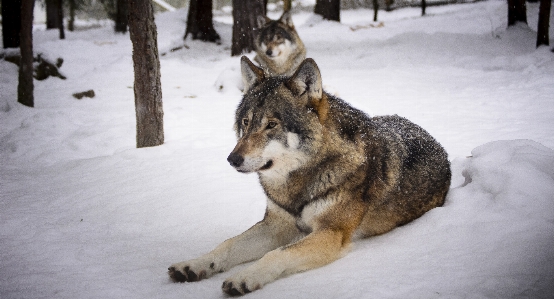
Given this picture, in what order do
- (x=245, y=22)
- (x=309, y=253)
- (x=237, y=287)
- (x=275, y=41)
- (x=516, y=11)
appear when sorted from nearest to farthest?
(x=237, y=287), (x=309, y=253), (x=275, y=41), (x=245, y=22), (x=516, y=11)

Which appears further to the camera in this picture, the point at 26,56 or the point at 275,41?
the point at 275,41

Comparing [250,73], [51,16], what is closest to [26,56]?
[250,73]

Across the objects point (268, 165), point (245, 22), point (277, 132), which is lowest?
point (268, 165)

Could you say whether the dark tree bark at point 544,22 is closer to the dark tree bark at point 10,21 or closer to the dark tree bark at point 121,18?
the dark tree bark at point 10,21

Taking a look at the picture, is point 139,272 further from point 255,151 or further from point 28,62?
point 28,62

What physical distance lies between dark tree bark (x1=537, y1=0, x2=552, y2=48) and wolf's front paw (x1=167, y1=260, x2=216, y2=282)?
1062 centimetres

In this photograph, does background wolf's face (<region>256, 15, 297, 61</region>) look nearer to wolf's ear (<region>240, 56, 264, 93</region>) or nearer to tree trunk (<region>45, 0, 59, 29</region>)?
wolf's ear (<region>240, 56, 264, 93</region>)

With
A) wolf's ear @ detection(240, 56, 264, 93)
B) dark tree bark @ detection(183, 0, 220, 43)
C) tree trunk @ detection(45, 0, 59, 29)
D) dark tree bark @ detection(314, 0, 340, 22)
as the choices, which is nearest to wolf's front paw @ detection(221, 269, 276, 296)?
wolf's ear @ detection(240, 56, 264, 93)

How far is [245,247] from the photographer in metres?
2.82

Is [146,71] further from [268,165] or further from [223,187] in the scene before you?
[268,165]

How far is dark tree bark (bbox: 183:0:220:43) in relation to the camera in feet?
46.1

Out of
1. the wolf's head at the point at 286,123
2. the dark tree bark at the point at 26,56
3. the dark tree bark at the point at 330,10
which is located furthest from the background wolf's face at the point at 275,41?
the dark tree bark at the point at 330,10

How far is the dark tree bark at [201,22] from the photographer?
14.0 meters

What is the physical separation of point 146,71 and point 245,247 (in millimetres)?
3306
